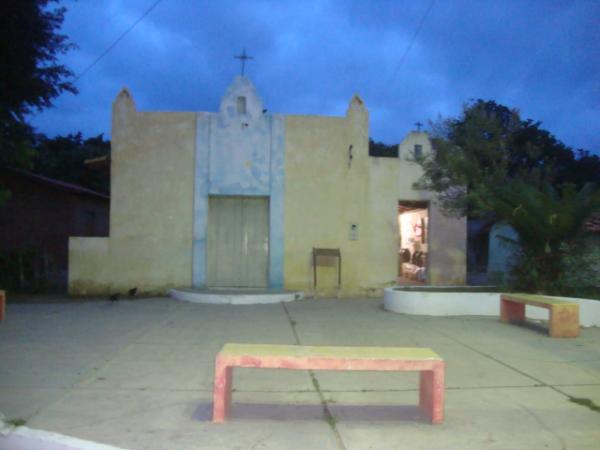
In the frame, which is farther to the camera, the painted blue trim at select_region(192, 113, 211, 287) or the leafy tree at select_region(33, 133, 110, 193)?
the leafy tree at select_region(33, 133, 110, 193)

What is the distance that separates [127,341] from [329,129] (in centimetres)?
822

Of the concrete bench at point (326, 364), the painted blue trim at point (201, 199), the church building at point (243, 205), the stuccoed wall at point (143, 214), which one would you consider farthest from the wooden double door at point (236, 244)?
the concrete bench at point (326, 364)

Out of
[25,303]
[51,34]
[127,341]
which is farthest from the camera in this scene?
[51,34]

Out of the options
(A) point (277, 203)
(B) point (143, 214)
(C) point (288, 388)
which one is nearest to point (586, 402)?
(C) point (288, 388)

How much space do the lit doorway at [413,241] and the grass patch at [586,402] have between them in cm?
988

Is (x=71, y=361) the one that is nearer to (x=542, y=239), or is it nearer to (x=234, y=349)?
(x=234, y=349)

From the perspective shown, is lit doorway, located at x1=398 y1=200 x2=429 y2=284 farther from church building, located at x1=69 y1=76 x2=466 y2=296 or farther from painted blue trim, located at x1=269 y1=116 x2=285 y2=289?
painted blue trim, located at x1=269 y1=116 x2=285 y2=289

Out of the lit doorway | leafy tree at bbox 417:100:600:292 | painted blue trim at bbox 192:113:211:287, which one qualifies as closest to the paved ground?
leafy tree at bbox 417:100:600:292

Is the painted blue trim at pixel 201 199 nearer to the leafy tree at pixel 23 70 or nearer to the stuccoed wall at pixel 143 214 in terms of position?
the stuccoed wall at pixel 143 214

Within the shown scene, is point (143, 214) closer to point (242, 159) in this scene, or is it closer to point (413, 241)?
point (242, 159)

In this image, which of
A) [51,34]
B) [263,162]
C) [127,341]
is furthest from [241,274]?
[51,34]

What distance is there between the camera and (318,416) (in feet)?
16.7

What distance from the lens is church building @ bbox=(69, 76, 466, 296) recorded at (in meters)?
14.2

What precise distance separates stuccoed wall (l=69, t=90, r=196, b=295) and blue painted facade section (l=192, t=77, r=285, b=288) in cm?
30
